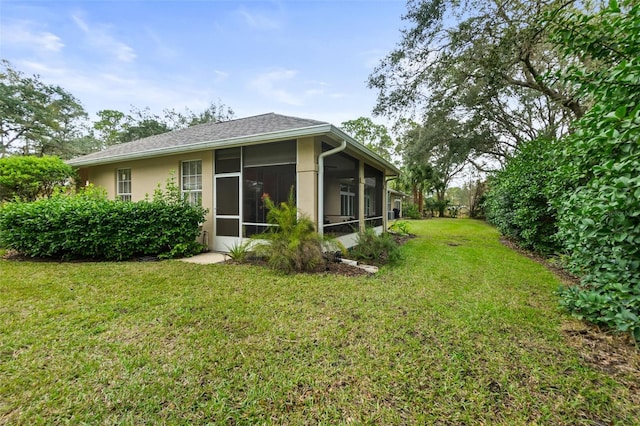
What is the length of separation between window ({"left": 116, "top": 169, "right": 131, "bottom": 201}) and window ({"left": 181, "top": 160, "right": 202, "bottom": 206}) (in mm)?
2646

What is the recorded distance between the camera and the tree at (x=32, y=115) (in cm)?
1834

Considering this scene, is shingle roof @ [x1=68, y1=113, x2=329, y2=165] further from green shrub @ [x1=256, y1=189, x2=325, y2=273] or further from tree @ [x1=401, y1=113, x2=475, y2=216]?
tree @ [x1=401, y1=113, x2=475, y2=216]

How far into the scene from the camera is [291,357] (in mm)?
2338

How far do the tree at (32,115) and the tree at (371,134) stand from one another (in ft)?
91.6

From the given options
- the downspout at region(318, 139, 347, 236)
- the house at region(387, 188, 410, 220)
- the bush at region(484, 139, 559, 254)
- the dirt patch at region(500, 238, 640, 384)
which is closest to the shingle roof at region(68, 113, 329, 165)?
the downspout at region(318, 139, 347, 236)

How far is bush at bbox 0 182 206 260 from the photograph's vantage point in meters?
5.71

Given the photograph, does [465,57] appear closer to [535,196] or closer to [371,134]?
[535,196]

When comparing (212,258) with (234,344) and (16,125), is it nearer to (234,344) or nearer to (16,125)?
(234,344)

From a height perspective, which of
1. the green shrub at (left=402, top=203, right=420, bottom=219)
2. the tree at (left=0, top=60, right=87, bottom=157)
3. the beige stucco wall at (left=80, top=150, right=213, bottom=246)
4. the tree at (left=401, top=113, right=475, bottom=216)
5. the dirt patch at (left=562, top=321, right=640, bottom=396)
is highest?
the tree at (left=0, top=60, right=87, bottom=157)

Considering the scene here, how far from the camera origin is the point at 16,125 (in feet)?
61.4

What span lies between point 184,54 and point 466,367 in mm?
13075

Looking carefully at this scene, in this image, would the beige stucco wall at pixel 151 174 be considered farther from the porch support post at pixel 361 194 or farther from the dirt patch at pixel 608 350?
the dirt patch at pixel 608 350

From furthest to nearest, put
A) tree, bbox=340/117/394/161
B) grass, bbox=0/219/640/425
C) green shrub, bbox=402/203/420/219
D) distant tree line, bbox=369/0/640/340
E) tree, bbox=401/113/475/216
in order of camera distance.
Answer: tree, bbox=340/117/394/161, green shrub, bbox=402/203/420/219, tree, bbox=401/113/475/216, distant tree line, bbox=369/0/640/340, grass, bbox=0/219/640/425

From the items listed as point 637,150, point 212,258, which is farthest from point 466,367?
point 212,258
